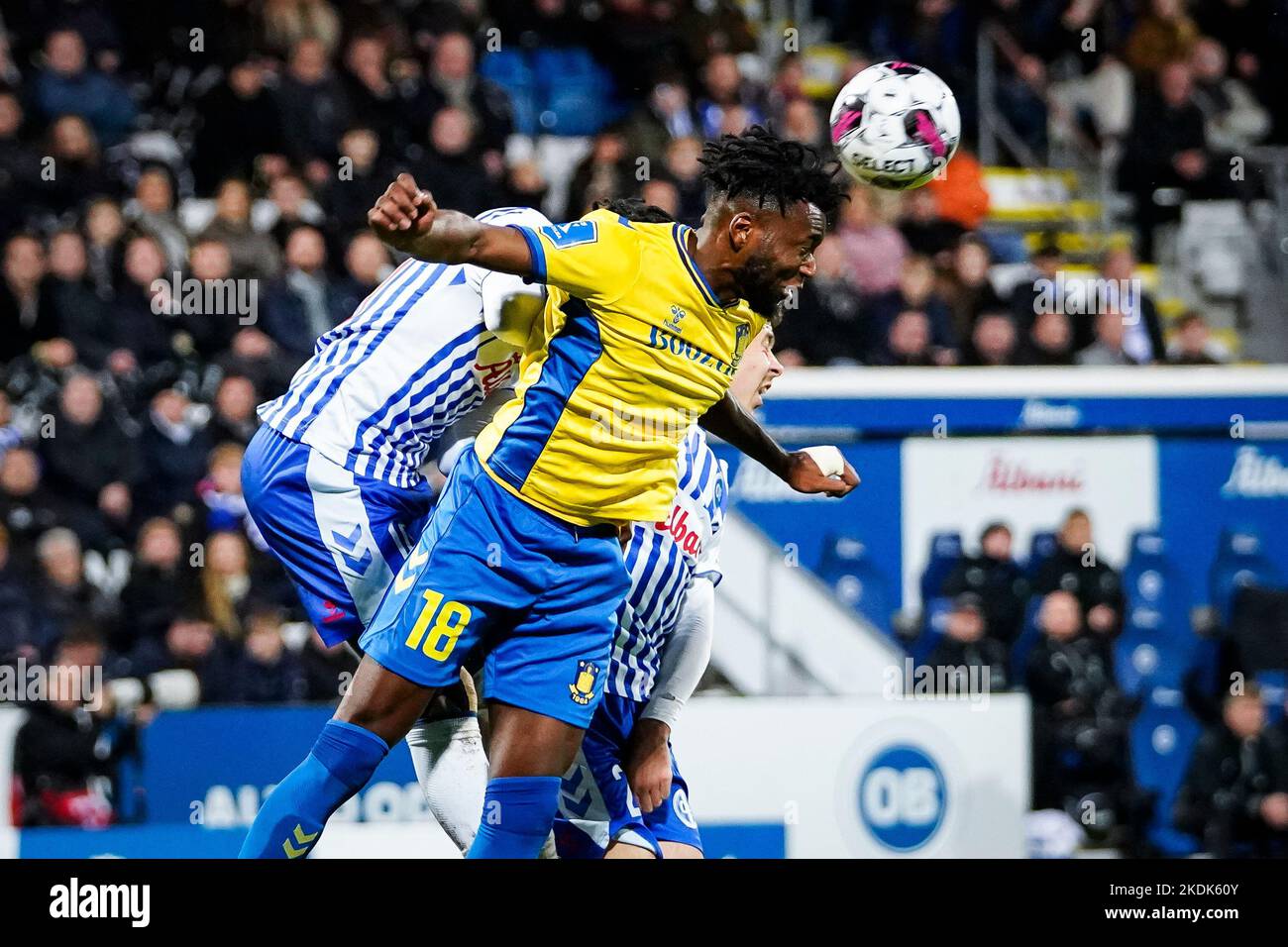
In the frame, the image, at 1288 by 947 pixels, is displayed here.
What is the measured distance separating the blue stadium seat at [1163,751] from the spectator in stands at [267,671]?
3.48m

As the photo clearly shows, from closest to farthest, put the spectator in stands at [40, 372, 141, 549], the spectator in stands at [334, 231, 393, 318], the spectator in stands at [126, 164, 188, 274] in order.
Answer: the spectator in stands at [40, 372, 141, 549]
the spectator in stands at [334, 231, 393, 318]
the spectator in stands at [126, 164, 188, 274]

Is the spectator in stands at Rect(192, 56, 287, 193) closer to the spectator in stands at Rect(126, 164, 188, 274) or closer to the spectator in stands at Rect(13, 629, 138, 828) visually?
the spectator in stands at Rect(126, 164, 188, 274)

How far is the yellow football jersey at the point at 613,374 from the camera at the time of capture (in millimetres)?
3943

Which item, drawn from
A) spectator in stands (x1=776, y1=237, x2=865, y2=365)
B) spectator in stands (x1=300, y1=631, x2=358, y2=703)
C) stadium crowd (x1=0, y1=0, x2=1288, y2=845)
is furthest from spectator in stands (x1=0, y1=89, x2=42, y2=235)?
spectator in stands (x1=776, y1=237, x2=865, y2=365)

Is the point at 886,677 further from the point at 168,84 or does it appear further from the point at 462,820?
the point at 168,84

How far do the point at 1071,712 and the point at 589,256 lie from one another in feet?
13.9

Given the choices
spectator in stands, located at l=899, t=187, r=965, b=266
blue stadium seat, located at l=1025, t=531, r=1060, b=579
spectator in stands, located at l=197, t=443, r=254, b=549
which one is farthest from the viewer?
spectator in stands, located at l=899, t=187, r=965, b=266

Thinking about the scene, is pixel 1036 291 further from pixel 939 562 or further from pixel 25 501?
pixel 25 501

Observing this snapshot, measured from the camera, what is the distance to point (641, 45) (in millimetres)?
9516

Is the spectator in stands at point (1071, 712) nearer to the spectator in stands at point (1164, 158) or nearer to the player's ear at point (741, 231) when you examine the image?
the spectator in stands at point (1164, 158)

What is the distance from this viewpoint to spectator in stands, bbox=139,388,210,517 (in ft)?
24.8

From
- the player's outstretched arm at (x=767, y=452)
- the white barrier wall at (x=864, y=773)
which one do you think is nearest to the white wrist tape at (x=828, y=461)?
the player's outstretched arm at (x=767, y=452)

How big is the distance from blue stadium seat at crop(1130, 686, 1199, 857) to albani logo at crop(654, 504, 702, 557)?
365 centimetres
